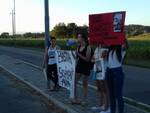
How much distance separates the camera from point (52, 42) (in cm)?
1327

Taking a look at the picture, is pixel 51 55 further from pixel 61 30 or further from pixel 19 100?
pixel 61 30

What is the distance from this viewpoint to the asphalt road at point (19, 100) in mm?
11071

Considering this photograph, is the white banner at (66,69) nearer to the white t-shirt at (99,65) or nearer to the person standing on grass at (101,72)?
the person standing on grass at (101,72)

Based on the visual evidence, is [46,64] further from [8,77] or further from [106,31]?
[8,77]

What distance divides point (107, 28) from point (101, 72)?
0.93m

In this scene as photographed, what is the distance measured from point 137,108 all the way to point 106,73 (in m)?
1.82

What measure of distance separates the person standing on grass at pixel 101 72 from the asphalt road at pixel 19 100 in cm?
140

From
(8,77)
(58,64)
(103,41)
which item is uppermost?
(103,41)

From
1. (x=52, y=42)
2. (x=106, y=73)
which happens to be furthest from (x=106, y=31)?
(x=52, y=42)

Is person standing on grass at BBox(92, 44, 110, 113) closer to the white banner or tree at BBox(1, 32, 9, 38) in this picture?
the white banner

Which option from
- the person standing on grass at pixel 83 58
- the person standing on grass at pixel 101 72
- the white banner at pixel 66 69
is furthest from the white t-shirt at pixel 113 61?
the white banner at pixel 66 69

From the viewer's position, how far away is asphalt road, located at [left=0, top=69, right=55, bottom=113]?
11071mm

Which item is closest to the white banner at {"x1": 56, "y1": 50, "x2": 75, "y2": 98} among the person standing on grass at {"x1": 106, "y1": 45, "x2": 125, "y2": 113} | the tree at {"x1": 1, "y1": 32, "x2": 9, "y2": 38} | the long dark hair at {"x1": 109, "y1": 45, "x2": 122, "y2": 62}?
the person standing on grass at {"x1": 106, "y1": 45, "x2": 125, "y2": 113}

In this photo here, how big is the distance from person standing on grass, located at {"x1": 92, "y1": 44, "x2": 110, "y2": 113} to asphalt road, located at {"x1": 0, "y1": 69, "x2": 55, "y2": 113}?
1405mm
